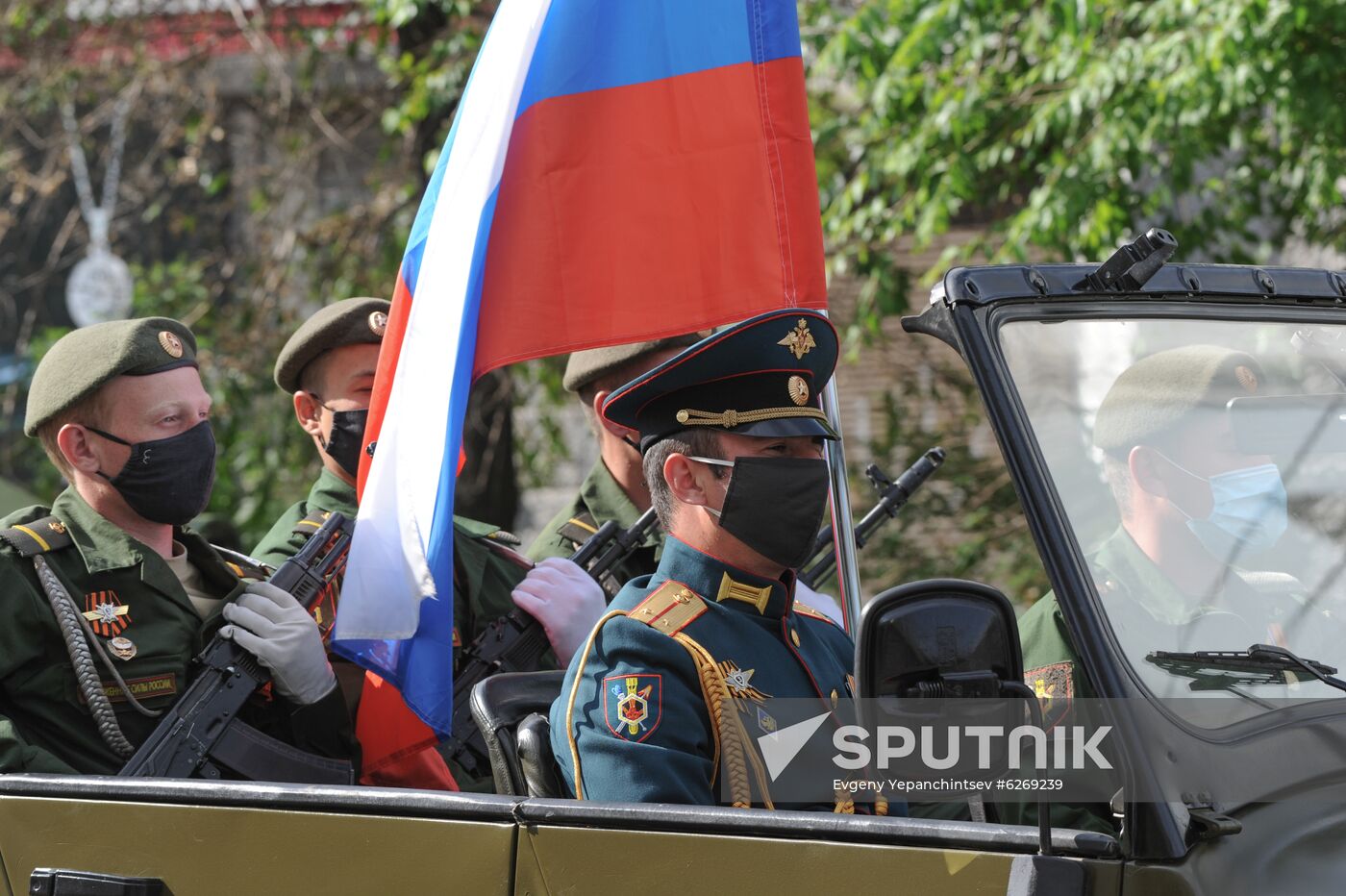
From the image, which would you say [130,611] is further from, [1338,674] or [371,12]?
[371,12]

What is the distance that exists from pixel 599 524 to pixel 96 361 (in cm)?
151

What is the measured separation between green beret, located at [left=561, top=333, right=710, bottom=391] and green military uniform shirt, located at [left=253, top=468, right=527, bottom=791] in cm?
50

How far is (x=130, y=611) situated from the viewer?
348 centimetres

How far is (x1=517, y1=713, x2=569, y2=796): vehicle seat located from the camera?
2.71 metres

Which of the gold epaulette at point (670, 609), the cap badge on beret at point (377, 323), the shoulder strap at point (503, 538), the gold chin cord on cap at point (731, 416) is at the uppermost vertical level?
the cap badge on beret at point (377, 323)

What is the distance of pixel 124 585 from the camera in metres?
3.51

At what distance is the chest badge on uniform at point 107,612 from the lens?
3402mm

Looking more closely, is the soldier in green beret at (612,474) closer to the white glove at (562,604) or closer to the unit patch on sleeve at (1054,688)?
the white glove at (562,604)

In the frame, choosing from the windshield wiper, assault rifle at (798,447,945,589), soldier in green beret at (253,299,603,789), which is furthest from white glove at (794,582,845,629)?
the windshield wiper

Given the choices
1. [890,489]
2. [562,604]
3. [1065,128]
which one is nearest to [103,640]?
[562,604]

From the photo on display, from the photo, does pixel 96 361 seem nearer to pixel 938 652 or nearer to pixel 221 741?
pixel 221 741

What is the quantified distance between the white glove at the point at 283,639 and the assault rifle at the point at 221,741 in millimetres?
44

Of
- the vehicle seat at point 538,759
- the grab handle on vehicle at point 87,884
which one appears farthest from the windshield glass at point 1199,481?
the grab handle on vehicle at point 87,884

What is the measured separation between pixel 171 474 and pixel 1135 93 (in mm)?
4902
